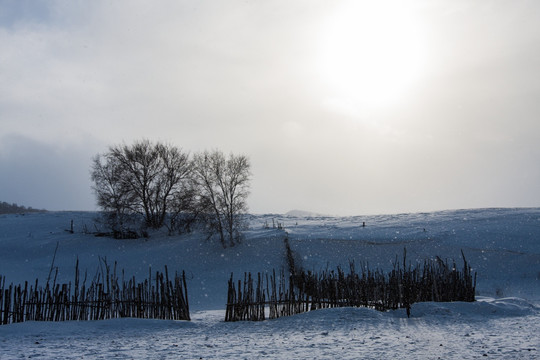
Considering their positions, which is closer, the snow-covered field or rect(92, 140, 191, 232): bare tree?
the snow-covered field

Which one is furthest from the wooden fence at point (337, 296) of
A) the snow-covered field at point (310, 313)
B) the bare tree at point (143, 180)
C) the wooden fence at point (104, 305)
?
the bare tree at point (143, 180)

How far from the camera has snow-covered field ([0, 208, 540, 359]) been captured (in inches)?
Result: 283

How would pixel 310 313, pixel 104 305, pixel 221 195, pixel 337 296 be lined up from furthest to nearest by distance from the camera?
pixel 221 195 < pixel 337 296 < pixel 104 305 < pixel 310 313

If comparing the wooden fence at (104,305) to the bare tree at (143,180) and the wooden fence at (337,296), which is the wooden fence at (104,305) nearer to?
the wooden fence at (337,296)

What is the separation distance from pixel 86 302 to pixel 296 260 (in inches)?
563

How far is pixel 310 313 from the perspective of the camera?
10508 millimetres

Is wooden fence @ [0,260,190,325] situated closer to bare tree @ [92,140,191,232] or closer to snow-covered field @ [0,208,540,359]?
snow-covered field @ [0,208,540,359]

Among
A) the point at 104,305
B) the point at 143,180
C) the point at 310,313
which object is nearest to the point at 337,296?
the point at 310,313

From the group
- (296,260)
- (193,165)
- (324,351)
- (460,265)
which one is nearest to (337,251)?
(296,260)

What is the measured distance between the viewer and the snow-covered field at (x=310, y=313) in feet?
23.6

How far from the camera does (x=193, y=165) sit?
3303 cm

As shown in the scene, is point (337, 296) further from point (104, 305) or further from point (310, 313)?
point (104, 305)

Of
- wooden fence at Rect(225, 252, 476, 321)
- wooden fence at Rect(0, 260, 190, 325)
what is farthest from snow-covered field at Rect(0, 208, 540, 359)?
wooden fence at Rect(0, 260, 190, 325)

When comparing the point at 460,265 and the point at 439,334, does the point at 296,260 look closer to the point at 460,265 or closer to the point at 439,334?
the point at 460,265
